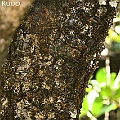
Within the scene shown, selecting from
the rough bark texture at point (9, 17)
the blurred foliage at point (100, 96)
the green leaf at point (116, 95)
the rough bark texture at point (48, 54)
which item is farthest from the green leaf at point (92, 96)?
the rough bark texture at point (9, 17)

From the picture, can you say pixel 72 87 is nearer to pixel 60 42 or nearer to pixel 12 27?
pixel 60 42

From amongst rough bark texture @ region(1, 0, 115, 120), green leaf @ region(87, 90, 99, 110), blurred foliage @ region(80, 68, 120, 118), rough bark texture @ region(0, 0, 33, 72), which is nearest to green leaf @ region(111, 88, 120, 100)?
blurred foliage @ region(80, 68, 120, 118)

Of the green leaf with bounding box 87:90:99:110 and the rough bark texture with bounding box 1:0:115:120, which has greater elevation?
the green leaf with bounding box 87:90:99:110

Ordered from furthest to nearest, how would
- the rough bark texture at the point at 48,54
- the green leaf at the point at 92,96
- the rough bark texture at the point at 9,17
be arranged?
1. the green leaf at the point at 92,96
2. the rough bark texture at the point at 48,54
3. the rough bark texture at the point at 9,17

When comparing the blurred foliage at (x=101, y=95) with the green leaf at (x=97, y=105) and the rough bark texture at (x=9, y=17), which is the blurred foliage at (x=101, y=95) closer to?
the green leaf at (x=97, y=105)

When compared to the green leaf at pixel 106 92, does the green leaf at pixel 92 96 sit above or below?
below

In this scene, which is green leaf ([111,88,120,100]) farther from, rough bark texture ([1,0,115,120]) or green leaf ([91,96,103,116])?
rough bark texture ([1,0,115,120])
